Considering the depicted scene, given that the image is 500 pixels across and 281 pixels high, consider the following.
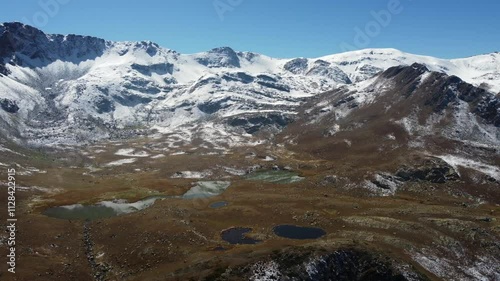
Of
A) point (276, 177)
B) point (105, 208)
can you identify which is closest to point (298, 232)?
point (105, 208)

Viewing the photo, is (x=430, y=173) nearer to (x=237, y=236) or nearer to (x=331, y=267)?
(x=237, y=236)

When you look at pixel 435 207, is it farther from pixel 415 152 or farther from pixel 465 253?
pixel 415 152

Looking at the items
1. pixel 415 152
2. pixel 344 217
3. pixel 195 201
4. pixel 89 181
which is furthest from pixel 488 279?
pixel 89 181

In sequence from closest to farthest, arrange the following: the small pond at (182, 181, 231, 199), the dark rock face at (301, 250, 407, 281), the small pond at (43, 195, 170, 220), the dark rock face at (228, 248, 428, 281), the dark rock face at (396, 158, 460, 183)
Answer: the dark rock face at (228, 248, 428, 281) < the dark rock face at (301, 250, 407, 281) < the small pond at (43, 195, 170, 220) < the small pond at (182, 181, 231, 199) < the dark rock face at (396, 158, 460, 183)

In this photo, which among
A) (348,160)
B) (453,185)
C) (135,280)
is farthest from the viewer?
(348,160)

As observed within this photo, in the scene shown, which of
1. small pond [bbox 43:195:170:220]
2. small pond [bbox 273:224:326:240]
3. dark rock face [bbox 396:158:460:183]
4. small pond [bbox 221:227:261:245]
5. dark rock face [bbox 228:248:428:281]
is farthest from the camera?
dark rock face [bbox 396:158:460:183]

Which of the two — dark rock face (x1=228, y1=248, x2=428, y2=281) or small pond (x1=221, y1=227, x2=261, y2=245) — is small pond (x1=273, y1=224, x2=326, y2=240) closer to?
small pond (x1=221, y1=227, x2=261, y2=245)

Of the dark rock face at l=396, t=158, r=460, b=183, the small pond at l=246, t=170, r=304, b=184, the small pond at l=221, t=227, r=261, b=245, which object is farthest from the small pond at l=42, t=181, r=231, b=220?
the dark rock face at l=396, t=158, r=460, b=183
